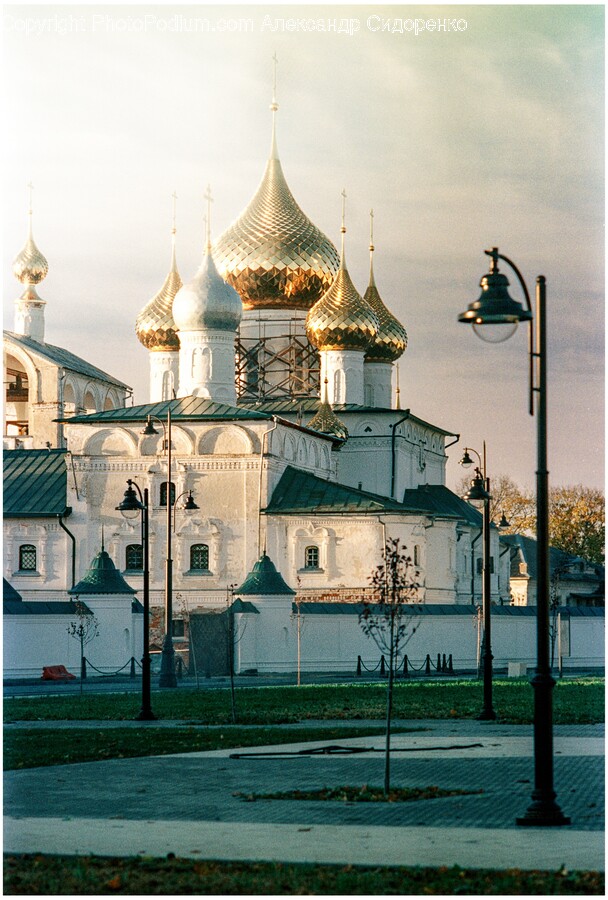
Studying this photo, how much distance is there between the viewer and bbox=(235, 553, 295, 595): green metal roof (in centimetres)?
3541

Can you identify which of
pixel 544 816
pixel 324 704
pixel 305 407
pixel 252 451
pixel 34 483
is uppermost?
pixel 305 407

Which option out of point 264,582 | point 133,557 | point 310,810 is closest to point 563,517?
point 264,582

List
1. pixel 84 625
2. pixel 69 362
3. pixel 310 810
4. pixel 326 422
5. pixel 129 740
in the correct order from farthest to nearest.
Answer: pixel 326 422, pixel 69 362, pixel 84 625, pixel 129 740, pixel 310 810

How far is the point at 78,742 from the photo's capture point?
52.7 ft

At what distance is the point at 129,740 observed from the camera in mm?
16281

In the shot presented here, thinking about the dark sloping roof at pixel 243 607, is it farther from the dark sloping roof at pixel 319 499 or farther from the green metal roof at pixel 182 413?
the green metal roof at pixel 182 413

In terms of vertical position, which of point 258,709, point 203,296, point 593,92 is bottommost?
point 258,709

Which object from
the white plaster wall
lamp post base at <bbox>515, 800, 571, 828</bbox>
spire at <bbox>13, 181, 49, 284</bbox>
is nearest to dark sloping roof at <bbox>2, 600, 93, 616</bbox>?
the white plaster wall

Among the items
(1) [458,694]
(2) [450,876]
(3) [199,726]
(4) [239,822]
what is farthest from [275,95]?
(1) [458,694]

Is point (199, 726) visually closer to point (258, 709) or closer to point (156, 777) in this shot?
point (258, 709)

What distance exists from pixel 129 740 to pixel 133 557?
24607 mm

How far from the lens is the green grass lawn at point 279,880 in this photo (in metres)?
8.22

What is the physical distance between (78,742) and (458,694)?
9340mm

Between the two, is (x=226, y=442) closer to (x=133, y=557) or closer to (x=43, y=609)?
(x=133, y=557)
